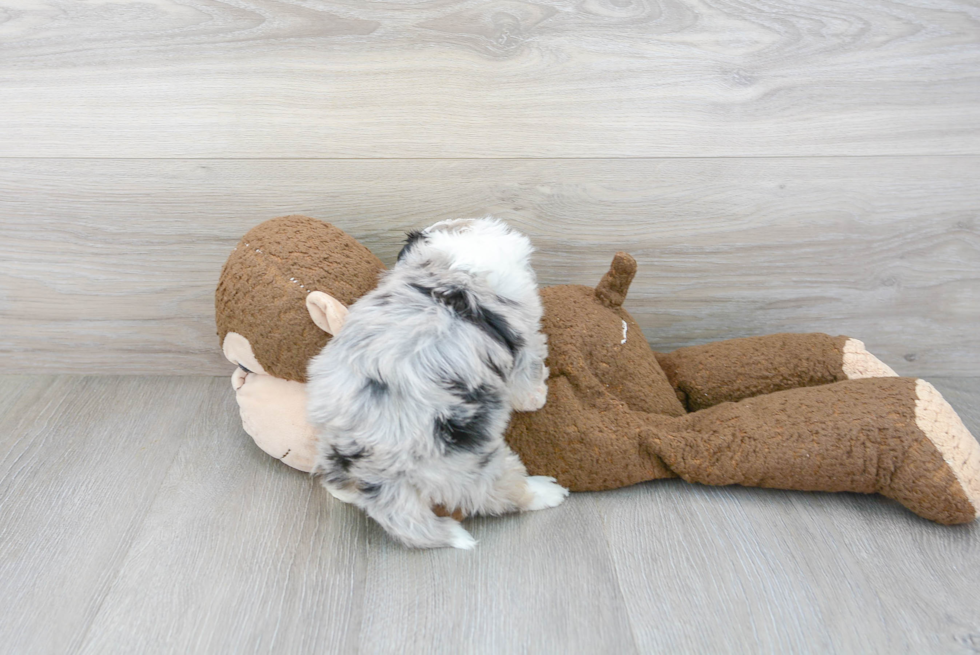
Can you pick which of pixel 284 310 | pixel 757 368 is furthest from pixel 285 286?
pixel 757 368

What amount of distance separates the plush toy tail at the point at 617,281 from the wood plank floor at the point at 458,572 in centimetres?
28

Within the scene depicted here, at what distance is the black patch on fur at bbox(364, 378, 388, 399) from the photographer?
72cm

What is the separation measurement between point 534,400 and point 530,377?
53 mm

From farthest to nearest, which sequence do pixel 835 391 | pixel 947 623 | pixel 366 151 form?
pixel 366 151
pixel 835 391
pixel 947 623

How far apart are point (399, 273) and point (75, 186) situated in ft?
2.13

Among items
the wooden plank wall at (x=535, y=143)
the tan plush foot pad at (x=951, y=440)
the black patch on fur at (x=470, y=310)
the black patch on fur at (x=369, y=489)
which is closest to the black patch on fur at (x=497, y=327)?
the black patch on fur at (x=470, y=310)

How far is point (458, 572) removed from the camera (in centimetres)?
77

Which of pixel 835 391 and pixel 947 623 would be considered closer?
pixel 947 623

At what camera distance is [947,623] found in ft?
2.34

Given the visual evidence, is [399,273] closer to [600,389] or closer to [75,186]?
[600,389]

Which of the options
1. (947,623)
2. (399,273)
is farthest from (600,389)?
(947,623)

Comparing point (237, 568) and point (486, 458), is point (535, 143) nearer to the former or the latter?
point (486, 458)

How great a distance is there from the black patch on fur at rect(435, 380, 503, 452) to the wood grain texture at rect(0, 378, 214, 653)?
0.45 m

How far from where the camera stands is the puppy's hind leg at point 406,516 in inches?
30.0
